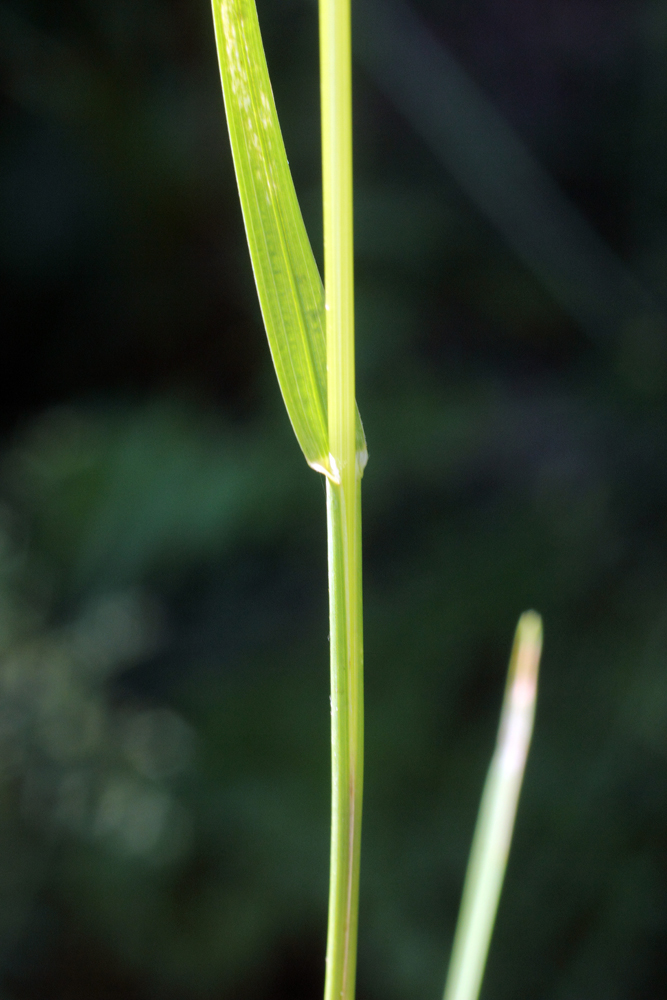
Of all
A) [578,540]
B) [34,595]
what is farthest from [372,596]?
[34,595]

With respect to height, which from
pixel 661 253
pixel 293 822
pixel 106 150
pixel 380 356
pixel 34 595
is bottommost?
pixel 293 822

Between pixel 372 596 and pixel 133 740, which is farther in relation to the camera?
pixel 372 596

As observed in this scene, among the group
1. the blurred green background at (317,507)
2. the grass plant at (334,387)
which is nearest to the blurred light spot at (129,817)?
the blurred green background at (317,507)

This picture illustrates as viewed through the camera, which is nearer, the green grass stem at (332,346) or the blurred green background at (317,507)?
the green grass stem at (332,346)

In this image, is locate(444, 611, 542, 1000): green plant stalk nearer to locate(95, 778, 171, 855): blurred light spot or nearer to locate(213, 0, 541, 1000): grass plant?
locate(213, 0, 541, 1000): grass plant

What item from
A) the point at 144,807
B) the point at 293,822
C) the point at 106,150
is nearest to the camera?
the point at 144,807

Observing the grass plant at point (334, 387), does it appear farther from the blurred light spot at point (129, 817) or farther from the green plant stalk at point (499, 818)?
the blurred light spot at point (129, 817)

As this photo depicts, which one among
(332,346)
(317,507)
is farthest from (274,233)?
(317,507)

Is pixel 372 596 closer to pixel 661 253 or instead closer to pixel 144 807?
pixel 144 807
